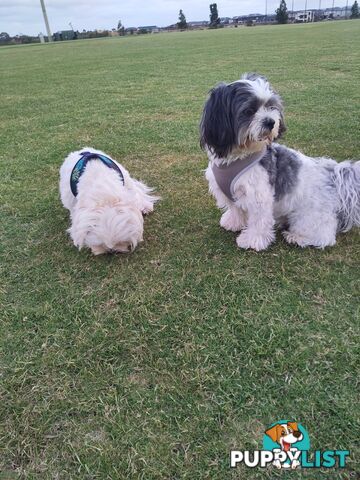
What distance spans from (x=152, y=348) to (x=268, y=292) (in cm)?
98

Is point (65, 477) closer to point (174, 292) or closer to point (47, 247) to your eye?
point (174, 292)

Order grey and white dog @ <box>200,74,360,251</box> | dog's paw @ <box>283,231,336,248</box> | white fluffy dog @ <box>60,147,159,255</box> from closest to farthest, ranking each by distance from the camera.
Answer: grey and white dog @ <box>200,74,360,251</box>, white fluffy dog @ <box>60,147,159,255</box>, dog's paw @ <box>283,231,336,248</box>

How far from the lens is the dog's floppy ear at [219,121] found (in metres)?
2.90

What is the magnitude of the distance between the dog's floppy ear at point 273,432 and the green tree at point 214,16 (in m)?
78.6

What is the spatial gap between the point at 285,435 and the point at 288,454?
0.30 ft

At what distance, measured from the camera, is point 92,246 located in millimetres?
3244

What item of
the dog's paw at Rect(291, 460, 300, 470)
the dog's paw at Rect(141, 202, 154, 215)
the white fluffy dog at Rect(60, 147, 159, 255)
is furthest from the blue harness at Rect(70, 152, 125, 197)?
the dog's paw at Rect(291, 460, 300, 470)

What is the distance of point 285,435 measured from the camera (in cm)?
195

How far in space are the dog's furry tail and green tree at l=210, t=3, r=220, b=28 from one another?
251 ft

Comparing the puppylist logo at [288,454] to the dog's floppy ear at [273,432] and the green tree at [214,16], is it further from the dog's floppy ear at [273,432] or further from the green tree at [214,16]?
the green tree at [214,16]

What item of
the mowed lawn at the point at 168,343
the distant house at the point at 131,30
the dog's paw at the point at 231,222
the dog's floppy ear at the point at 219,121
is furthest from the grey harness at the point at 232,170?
the distant house at the point at 131,30

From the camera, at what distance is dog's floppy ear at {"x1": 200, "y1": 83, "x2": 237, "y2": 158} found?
2.90m

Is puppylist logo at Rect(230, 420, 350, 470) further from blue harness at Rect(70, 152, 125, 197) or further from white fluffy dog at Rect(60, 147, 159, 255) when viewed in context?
blue harness at Rect(70, 152, 125, 197)

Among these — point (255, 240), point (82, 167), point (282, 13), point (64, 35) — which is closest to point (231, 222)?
point (255, 240)
